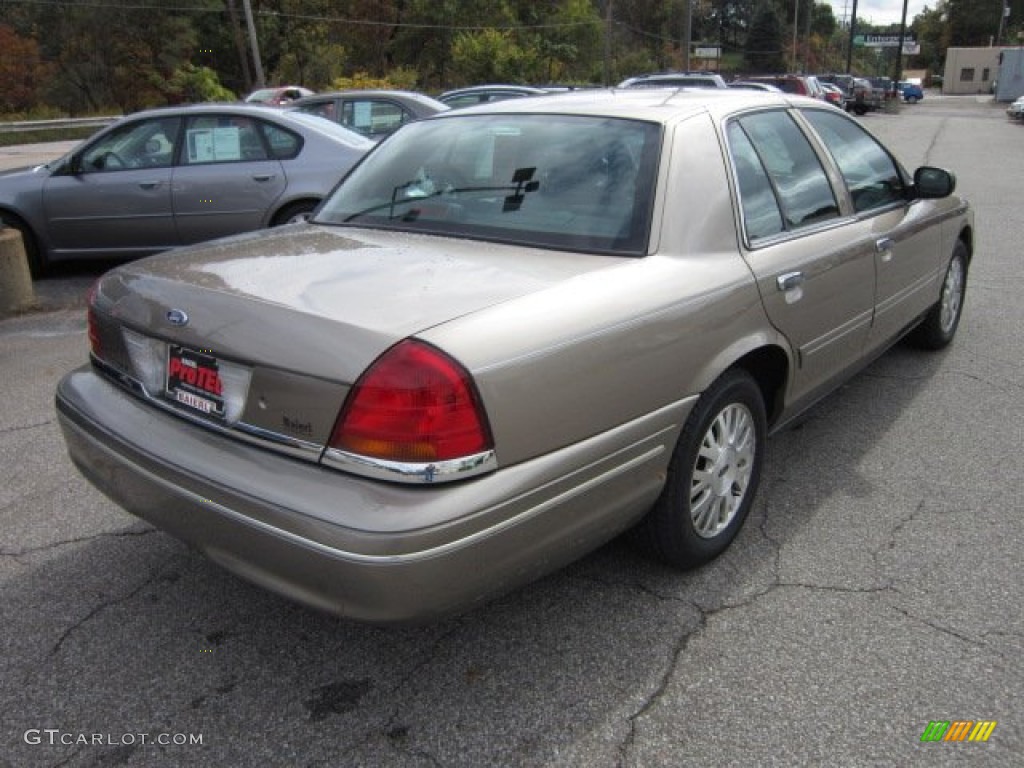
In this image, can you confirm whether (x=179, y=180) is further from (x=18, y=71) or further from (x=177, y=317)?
(x=18, y=71)

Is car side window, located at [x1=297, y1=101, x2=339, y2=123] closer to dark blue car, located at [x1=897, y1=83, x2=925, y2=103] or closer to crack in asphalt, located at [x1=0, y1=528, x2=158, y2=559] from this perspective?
crack in asphalt, located at [x1=0, y1=528, x2=158, y2=559]

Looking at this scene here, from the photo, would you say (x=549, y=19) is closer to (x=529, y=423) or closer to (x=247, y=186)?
(x=247, y=186)

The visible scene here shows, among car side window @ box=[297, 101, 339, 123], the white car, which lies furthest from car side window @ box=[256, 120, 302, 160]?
the white car

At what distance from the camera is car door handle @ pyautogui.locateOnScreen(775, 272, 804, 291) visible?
3.10 meters

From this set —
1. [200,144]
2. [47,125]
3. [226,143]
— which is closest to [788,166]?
[226,143]

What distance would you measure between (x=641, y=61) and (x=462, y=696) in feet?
248

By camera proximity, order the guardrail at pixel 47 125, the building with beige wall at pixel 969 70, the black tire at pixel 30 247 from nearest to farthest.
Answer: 1. the black tire at pixel 30 247
2. the guardrail at pixel 47 125
3. the building with beige wall at pixel 969 70

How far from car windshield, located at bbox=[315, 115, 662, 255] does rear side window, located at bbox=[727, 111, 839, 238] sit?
0.48 meters

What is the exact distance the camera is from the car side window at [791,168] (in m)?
3.33

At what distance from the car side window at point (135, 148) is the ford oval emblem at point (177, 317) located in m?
5.49

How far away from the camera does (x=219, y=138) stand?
738 cm

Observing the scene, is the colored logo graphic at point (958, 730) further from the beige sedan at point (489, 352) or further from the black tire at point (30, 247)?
the black tire at point (30, 247)

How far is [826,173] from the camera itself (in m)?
3.72

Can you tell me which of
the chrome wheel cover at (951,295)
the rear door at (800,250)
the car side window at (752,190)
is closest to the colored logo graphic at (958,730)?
the rear door at (800,250)
